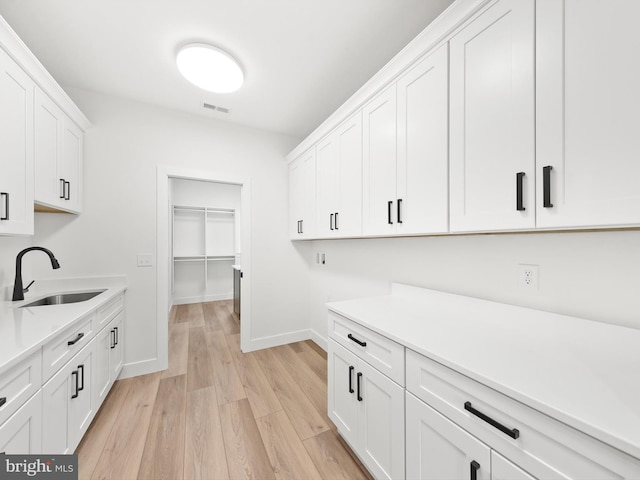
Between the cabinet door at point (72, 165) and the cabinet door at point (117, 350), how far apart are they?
1.02 m

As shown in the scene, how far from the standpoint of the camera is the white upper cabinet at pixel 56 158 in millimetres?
1639

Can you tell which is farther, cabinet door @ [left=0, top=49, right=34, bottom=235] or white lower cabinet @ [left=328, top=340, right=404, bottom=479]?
cabinet door @ [left=0, top=49, right=34, bottom=235]

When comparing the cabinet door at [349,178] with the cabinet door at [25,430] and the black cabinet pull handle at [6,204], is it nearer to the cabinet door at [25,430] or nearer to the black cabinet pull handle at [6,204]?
the cabinet door at [25,430]

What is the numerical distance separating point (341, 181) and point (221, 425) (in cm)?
204

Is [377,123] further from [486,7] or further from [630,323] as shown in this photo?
[630,323]

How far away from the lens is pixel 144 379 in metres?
2.34

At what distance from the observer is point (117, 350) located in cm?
218

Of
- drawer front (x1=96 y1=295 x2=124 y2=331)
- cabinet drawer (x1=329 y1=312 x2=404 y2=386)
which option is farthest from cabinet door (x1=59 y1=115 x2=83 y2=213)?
cabinet drawer (x1=329 y1=312 x2=404 y2=386)

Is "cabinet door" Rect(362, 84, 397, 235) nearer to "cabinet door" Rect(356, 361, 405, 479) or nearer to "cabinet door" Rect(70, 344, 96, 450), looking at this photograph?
"cabinet door" Rect(356, 361, 405, 479)

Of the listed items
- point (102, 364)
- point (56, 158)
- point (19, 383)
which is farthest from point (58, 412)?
point (56, 158)

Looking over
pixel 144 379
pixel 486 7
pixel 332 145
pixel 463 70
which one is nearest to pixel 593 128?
pixel 463 70

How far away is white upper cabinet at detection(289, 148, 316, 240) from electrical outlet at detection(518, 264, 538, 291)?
1701 mm

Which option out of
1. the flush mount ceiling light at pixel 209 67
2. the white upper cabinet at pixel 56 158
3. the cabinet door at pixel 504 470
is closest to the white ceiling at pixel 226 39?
the flush mount ceiling light at pixel 209 67

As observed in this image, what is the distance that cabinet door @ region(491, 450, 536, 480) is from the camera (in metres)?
0.70
